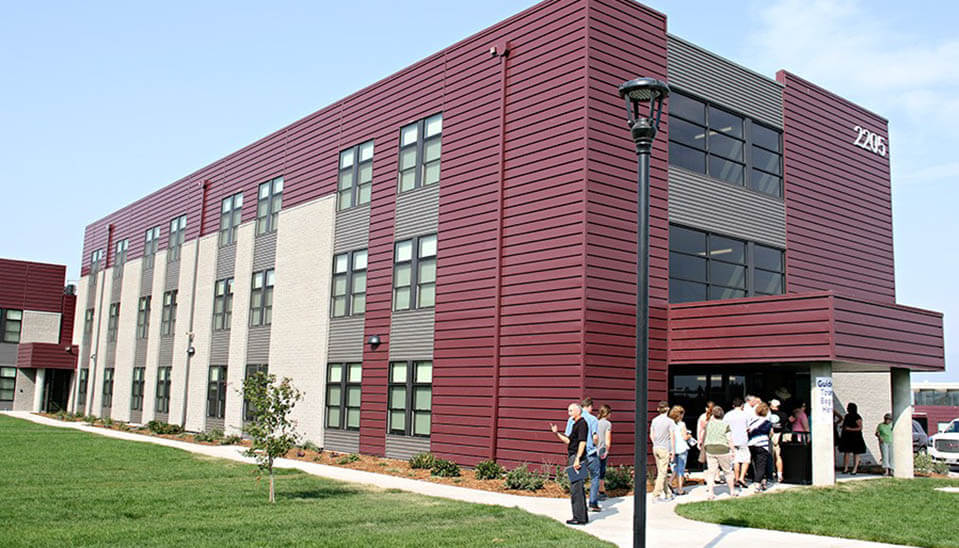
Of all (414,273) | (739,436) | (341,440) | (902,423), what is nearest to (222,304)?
(341,440)

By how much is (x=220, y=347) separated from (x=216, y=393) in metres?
1.66

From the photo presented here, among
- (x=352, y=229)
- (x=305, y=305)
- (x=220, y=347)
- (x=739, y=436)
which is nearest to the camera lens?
(x=739, y=436)

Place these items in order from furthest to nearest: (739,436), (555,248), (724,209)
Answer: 1. (724,209)
2. (555,248)
3. (739,436)

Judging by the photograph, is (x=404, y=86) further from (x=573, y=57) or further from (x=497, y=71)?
(x=573, y=57)

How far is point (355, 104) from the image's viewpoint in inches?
993

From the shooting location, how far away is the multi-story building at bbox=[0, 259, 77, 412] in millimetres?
47781

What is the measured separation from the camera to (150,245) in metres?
38.6

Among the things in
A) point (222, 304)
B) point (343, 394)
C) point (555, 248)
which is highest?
point (555, 248)

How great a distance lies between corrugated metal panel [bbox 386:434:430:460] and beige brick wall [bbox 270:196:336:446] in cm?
347

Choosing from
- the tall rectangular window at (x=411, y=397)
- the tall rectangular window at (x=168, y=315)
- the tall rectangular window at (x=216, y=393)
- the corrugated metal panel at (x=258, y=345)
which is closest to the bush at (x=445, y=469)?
the tall rectangular window at (x=411, y=397)

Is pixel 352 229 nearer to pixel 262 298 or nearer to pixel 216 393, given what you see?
pixel 262 298

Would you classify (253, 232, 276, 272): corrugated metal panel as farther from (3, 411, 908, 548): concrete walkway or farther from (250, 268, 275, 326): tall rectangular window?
(3, 411, 908, 548): concrete walkway

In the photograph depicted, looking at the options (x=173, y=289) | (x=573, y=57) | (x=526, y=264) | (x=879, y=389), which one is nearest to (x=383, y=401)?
(x=526, y=264)

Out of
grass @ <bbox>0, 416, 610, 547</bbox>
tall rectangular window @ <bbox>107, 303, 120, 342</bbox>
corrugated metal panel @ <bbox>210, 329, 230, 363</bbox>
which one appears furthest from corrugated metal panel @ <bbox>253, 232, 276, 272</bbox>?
tall rectangular window @ <bbox>107, 303, 120, 342</bbox>
